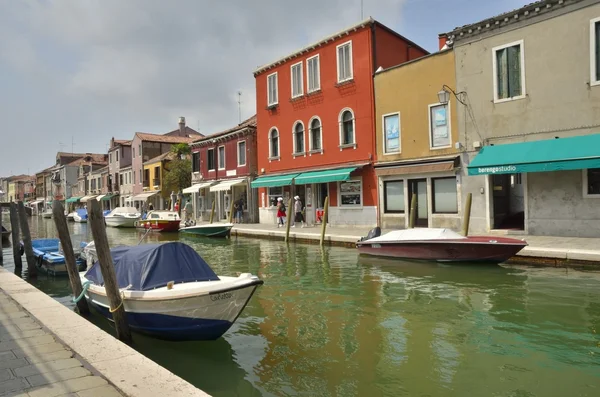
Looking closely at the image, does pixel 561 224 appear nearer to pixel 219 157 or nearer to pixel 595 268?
pixel 595 268

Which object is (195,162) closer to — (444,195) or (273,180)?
(273,180)

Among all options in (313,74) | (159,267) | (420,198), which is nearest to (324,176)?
(420,198)

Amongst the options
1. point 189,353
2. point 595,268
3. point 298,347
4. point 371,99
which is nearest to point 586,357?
point 298,347

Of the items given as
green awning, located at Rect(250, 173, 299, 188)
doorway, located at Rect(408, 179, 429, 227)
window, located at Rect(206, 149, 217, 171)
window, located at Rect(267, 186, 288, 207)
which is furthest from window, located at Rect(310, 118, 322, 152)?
window, located at Rect(206, 149, 217, 171)

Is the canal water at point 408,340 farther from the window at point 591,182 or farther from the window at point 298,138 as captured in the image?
the window at point 298,138

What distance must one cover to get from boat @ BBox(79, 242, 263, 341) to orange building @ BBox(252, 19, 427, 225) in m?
12.7

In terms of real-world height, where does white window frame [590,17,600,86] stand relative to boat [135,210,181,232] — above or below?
above

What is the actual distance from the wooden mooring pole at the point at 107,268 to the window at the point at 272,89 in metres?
20.4

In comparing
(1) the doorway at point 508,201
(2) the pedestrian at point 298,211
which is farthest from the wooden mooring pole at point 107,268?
(2) the pedestrian at point 298,211

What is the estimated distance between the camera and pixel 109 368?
4059 millimetres

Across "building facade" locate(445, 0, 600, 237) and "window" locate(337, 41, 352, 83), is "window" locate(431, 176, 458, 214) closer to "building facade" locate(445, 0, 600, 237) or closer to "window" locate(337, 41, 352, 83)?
"building facade" locate(445, 0, 600, 237)

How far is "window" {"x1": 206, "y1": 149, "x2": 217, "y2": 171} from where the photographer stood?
106 feet

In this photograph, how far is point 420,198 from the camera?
18.3 m

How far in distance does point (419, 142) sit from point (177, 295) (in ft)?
46.9
